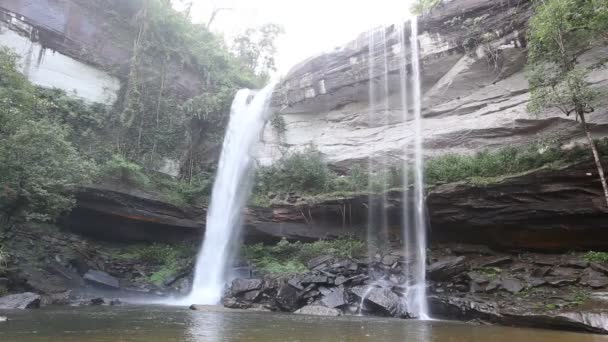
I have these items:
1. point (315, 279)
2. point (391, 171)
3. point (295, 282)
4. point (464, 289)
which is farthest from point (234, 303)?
point (391, 171)

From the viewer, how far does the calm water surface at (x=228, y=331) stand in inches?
216

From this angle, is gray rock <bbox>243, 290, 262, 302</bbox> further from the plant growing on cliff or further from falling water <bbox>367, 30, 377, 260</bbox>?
the plant growing on cliff

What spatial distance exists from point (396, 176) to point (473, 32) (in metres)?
6.04

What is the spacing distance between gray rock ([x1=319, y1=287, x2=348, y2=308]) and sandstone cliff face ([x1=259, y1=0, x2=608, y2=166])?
658 cm

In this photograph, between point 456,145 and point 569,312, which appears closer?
point 569,312

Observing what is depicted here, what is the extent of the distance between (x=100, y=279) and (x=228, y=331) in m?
9.35

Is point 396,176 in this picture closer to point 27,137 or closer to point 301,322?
point 301,322

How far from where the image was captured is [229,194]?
16.6 m

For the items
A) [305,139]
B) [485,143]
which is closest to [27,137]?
[305,139]

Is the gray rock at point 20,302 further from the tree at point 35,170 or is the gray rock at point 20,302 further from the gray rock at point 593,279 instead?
the gray rock at point 593,279

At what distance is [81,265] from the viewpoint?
1420cm

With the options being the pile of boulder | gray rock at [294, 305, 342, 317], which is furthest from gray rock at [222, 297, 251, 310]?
gray rock at [294, 305, 342, 317]

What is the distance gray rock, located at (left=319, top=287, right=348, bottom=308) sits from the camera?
1067 centimetres

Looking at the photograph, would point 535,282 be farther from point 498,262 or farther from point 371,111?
point 371,111
